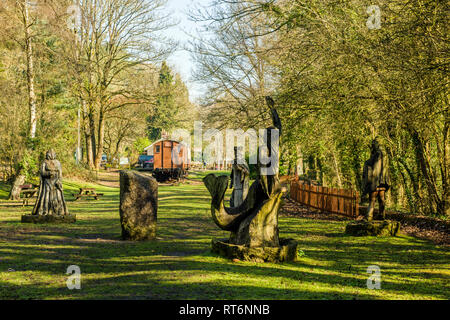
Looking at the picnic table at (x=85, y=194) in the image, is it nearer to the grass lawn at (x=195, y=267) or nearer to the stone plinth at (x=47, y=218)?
the stone plinth at (x=47, y=218)

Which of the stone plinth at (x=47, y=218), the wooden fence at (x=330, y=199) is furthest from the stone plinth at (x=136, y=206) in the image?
the wooden fence at (x=330, y=199)

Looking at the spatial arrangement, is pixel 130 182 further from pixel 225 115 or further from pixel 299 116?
pixel 225 115

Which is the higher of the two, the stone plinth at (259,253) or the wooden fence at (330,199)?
the wooden fence at (330,199)

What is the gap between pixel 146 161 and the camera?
2077 inches

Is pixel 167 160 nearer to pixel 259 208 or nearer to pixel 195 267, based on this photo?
pixel 259 208

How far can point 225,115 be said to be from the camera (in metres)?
28.2

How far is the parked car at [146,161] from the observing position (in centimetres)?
5184

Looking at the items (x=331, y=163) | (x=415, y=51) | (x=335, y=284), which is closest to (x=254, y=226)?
(x=335, y=284)

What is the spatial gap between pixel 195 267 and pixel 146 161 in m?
Result: 46.2

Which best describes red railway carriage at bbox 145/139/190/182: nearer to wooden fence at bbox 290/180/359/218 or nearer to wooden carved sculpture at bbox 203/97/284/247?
wooden fence at bbox 290/180/359/218

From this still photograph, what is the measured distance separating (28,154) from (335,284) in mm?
16884

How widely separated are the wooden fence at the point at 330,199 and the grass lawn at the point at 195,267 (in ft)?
10.2

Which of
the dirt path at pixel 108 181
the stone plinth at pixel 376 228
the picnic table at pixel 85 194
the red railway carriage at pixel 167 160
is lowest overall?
the stone plinth at pixel 376 228

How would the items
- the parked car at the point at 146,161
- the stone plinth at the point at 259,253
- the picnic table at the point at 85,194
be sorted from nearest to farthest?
the stone plinth at the point at 259,253 < the picnic table at the point at 85,194 < the parked car at the point at 146,161
